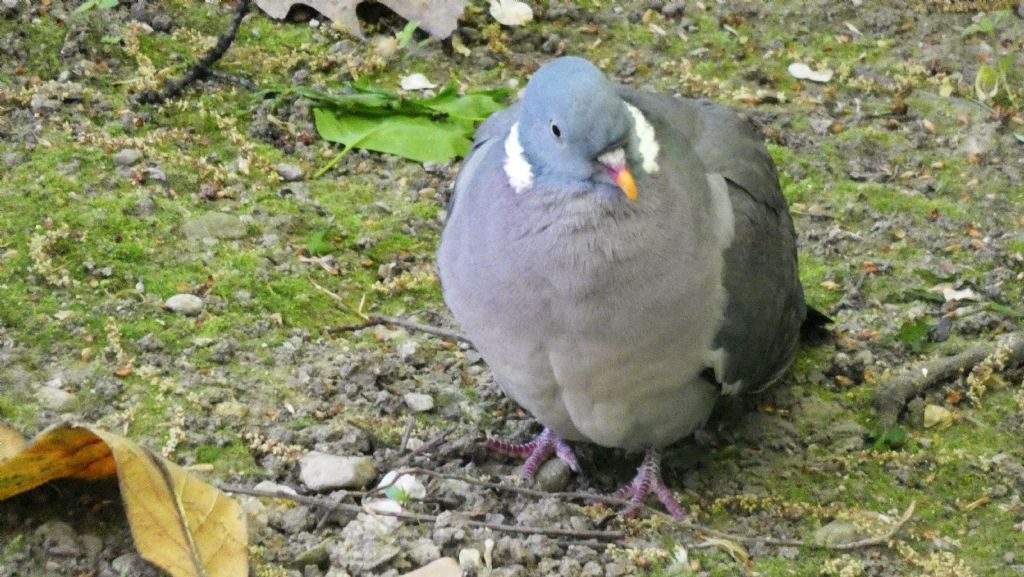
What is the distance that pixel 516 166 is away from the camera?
320 centimetres

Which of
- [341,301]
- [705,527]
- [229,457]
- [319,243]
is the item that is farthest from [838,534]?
[319,243]

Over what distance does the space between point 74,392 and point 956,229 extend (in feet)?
10.3

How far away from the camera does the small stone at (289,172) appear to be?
470 cm

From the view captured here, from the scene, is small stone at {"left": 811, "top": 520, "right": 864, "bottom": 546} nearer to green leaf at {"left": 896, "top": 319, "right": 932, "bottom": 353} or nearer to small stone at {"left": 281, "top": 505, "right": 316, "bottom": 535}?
green leaf at {"left": 896, "top": 319, "right": 932, "bottom": 353}

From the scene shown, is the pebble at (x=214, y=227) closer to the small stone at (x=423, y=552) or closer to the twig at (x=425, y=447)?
the twig at (x=425, y=447)

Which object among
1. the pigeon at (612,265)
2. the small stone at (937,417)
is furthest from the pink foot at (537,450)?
the small stone at (937,417)

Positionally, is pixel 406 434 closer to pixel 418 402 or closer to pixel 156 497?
pixel 418 402

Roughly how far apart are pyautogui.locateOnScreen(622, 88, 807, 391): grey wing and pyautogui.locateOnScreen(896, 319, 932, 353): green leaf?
52 cm

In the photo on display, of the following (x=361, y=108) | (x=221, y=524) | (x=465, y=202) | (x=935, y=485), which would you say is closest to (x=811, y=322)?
(x=935, y=485)

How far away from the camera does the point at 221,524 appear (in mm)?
2824

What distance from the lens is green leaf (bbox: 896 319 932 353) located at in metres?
4.38

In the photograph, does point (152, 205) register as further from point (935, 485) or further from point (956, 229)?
point (956, 229)

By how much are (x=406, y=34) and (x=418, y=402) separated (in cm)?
221

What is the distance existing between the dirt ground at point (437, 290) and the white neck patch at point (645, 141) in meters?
0.88
